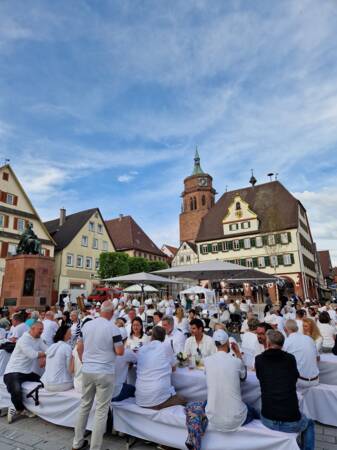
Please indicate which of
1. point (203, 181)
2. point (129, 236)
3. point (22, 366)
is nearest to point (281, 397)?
point (22, 366)

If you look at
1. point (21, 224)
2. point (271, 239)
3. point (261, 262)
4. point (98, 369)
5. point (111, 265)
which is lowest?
point (98, 369)

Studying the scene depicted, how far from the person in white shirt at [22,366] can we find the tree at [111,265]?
33972 millimetres

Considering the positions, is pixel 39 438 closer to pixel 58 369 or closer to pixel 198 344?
pixel 58 369

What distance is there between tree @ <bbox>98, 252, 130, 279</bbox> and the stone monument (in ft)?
48.2

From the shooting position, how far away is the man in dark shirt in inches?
137

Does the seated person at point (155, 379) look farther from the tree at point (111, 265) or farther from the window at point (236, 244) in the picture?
the window at point (236, 244)

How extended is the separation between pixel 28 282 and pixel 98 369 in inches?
851

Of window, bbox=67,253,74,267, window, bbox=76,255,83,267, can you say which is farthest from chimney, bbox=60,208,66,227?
window, bbox=67,253,74,267

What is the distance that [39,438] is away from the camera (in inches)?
180

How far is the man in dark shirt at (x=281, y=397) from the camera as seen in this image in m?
3.48

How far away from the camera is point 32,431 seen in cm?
483

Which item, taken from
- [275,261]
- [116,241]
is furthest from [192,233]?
[275,261]

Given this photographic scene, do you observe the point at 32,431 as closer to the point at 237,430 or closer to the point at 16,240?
the point at 237,430

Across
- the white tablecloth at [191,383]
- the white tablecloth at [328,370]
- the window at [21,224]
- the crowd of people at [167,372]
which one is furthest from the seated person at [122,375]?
the window at [21,224]
